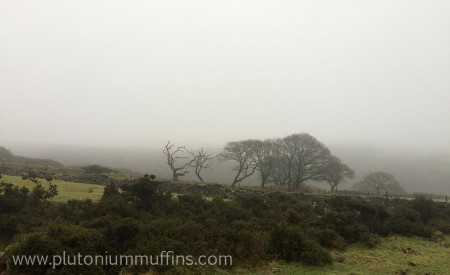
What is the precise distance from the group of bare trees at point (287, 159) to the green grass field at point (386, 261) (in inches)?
1182

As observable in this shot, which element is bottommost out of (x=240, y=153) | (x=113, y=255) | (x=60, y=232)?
(x=113, y=255)

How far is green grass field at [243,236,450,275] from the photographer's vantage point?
14.1 m

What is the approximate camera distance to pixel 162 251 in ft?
40.9

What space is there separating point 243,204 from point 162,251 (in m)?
14.6

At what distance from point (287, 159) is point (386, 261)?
1543 inches

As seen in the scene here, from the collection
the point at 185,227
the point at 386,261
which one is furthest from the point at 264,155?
the point at 185,227

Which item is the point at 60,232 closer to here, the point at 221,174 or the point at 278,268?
the point at 278,268

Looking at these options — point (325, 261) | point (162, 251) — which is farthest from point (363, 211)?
point (162, 251)

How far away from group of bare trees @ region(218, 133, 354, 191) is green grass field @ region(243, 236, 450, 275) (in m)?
30.0

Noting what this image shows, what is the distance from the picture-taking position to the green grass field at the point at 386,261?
46.1ft

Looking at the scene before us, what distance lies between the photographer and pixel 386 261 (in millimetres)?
16328

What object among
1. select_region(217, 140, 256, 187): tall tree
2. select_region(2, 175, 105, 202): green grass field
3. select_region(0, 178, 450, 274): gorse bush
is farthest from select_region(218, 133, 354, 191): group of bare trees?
select_region(2, 175, 105, 202): green grass field

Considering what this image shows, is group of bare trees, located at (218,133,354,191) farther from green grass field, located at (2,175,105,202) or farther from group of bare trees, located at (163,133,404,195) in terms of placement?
green grass field, located at (2,175,105,202)

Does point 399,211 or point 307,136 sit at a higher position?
point 307,136
